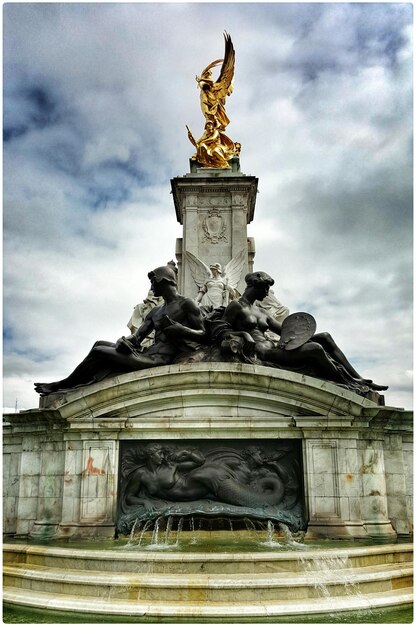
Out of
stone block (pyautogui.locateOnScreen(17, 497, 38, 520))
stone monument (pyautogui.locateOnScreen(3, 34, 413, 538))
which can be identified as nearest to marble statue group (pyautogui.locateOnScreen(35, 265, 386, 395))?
stone monument (pyautogui.locateOnScreen(3, 34, 413, 538))

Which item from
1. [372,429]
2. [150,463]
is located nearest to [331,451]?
[372,429]

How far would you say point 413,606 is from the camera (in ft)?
23.6

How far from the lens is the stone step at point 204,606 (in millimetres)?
6590

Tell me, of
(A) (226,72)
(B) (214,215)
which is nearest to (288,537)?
(B) (214,215)

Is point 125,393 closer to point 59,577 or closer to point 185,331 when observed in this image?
point 185,331

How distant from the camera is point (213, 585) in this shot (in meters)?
6.90

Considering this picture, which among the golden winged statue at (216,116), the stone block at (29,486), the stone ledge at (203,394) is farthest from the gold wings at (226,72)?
the stone block at (29,486)

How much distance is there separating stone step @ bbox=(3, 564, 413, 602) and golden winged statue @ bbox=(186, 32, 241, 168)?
1479 centimetres

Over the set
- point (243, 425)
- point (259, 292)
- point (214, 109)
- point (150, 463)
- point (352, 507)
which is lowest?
point (352, 507)

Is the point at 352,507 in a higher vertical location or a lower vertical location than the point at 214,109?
lower

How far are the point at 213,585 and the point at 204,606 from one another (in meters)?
0.27

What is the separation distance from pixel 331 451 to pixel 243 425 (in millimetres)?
1601

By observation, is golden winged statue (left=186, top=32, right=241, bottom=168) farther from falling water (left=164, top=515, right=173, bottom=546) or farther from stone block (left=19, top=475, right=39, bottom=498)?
falling water (left=164, top=515, right=173, bottom=546)

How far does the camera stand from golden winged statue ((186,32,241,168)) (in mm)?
19641
